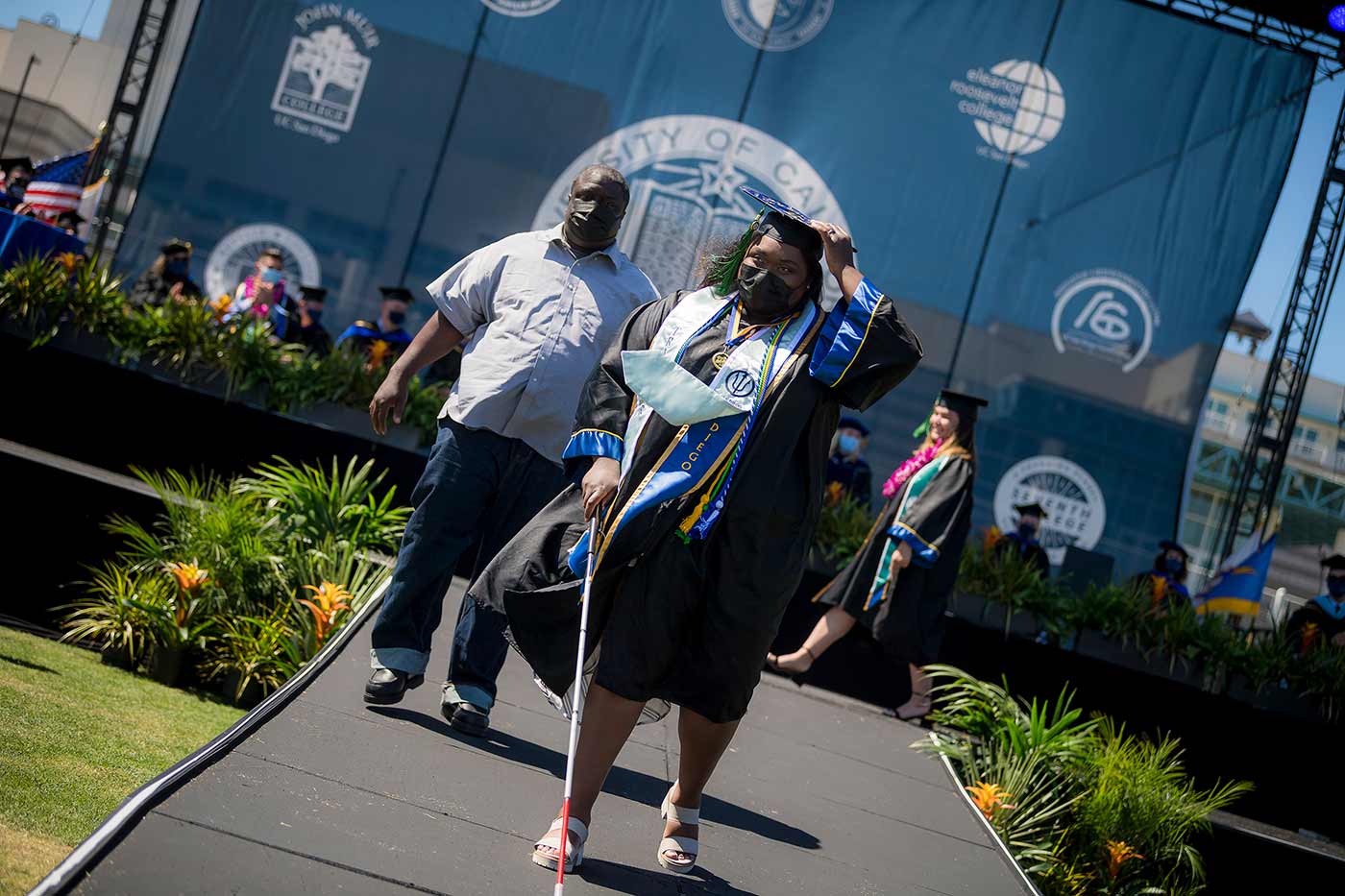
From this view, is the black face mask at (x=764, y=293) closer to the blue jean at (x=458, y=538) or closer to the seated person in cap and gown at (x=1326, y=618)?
the blue jean at (x=458, y=538)

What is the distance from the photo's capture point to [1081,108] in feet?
33.6

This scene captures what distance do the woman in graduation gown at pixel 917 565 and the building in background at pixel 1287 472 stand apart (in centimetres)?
482

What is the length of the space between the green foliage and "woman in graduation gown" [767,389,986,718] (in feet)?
2.50

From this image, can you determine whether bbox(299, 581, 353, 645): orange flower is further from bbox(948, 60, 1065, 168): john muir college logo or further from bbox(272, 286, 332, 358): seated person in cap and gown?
bbox(948, 60, 1065, 168): john muir college logo

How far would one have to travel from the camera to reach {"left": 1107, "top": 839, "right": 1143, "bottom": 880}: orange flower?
4918 mm

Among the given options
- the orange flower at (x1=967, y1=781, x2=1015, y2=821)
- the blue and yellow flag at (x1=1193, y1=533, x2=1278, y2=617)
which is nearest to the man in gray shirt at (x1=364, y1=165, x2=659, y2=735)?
the orange flower at (x1=967, y1=781, x2=1015, y2=821)

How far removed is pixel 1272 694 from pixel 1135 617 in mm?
894

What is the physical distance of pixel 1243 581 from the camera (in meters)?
9.62

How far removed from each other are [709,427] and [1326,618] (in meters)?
7.40

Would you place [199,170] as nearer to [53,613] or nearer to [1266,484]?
[53,613]

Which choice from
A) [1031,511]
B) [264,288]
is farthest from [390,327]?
[1031,511]

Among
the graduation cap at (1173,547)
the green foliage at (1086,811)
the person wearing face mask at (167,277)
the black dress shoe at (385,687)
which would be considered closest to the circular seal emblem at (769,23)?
the person wearing face mask at (167,277)

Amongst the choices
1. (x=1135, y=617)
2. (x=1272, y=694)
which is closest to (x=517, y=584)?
(x=1135, y=617)

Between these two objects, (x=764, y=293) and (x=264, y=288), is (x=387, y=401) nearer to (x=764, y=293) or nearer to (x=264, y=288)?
(x=764, y=293)
